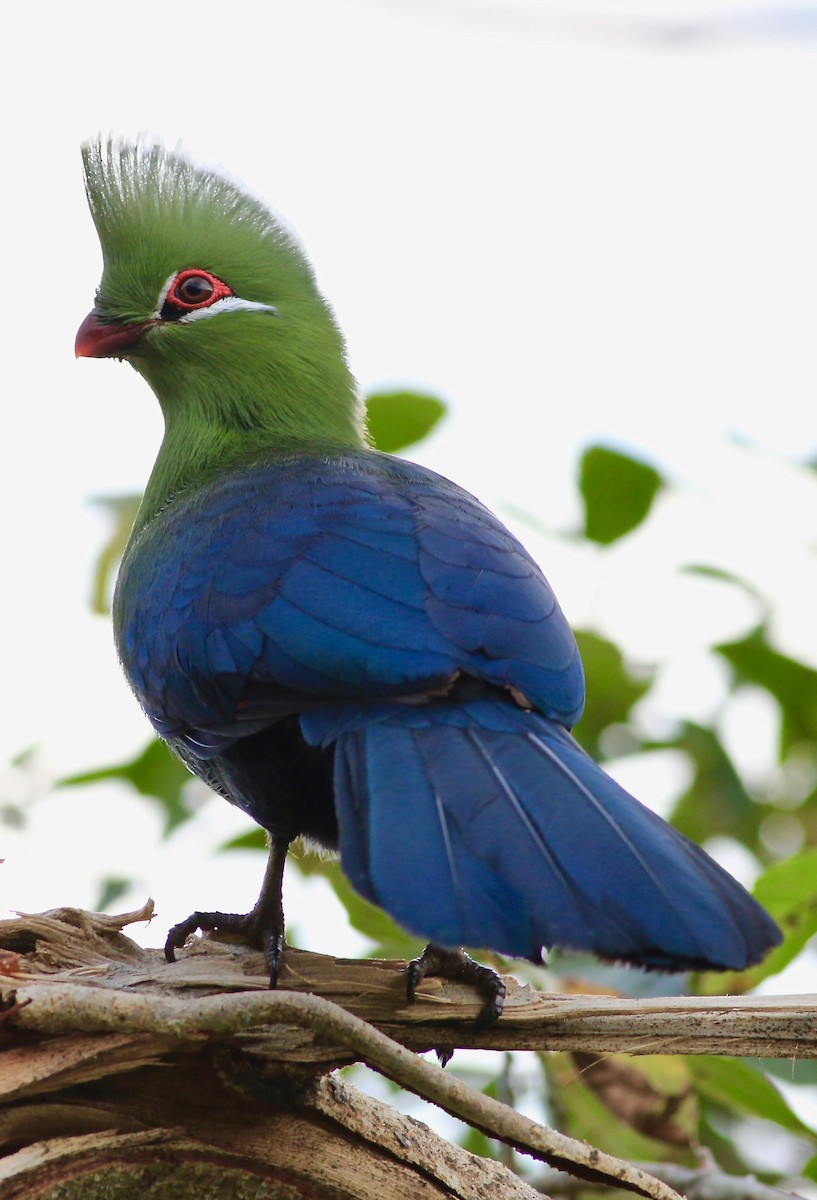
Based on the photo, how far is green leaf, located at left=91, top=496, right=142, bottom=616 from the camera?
4.89m

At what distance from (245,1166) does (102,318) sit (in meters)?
2.71

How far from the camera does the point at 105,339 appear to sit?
14.1 ft

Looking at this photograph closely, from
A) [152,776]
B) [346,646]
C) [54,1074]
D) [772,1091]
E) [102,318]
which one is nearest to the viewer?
[54,1074]

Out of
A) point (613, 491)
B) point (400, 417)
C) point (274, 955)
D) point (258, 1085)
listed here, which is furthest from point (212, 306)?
point (258, 1085)

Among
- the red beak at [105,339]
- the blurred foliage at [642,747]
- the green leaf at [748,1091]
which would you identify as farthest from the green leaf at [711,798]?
the red beak at [105,339]

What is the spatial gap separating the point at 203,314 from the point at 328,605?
5.37 feet

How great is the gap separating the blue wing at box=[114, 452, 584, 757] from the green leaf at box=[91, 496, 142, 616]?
1.31 metres

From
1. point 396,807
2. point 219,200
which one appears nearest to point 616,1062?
point 396,807

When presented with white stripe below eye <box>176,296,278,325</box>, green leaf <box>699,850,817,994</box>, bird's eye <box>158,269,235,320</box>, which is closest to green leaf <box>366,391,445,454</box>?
white stripe below eye <box>176,296,278,325</box>

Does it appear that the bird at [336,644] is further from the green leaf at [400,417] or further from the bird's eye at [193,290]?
the green leaf at [400,417]

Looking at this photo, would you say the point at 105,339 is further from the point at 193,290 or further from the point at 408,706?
the point at 408,706

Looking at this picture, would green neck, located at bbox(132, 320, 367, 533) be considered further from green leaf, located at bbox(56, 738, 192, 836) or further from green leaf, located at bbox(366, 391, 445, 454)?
green leaf, located at bbox(56, 738, 192, 836)

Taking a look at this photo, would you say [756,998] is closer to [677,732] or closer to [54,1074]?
[54,1074]

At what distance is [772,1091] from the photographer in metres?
3.50
